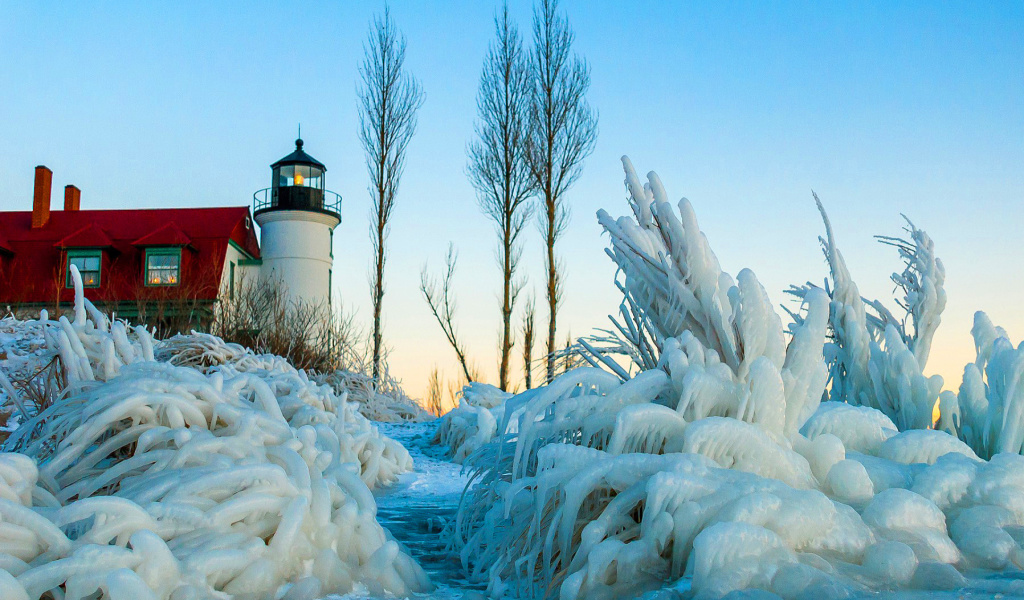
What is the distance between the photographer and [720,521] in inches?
86.6

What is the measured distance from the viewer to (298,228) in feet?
67.0

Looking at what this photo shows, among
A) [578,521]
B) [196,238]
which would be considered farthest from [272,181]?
[578,521]

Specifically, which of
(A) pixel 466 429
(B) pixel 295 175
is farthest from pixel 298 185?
(A) pixel 466 429

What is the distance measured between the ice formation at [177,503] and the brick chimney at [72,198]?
2267 centimetres

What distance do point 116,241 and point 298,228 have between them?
17.0 ft

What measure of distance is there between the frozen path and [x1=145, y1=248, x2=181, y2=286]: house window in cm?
1480

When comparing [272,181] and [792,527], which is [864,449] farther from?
[272,181]

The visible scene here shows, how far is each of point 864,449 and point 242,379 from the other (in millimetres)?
2731

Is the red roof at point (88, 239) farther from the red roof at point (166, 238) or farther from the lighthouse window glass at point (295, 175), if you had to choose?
the lighthouse window glass at point (295, 175)

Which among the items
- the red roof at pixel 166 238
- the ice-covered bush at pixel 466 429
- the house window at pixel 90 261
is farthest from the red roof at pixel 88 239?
the ice-covered bush at pixel 466 429

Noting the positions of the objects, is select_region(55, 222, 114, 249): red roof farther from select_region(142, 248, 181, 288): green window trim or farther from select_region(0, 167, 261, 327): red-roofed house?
select_region(142, 248, 181, 288): green window trim

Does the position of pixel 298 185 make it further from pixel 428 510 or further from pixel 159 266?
pixel 428 510

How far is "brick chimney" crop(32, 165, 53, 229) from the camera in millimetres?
21766

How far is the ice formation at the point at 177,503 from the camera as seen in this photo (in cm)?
201
